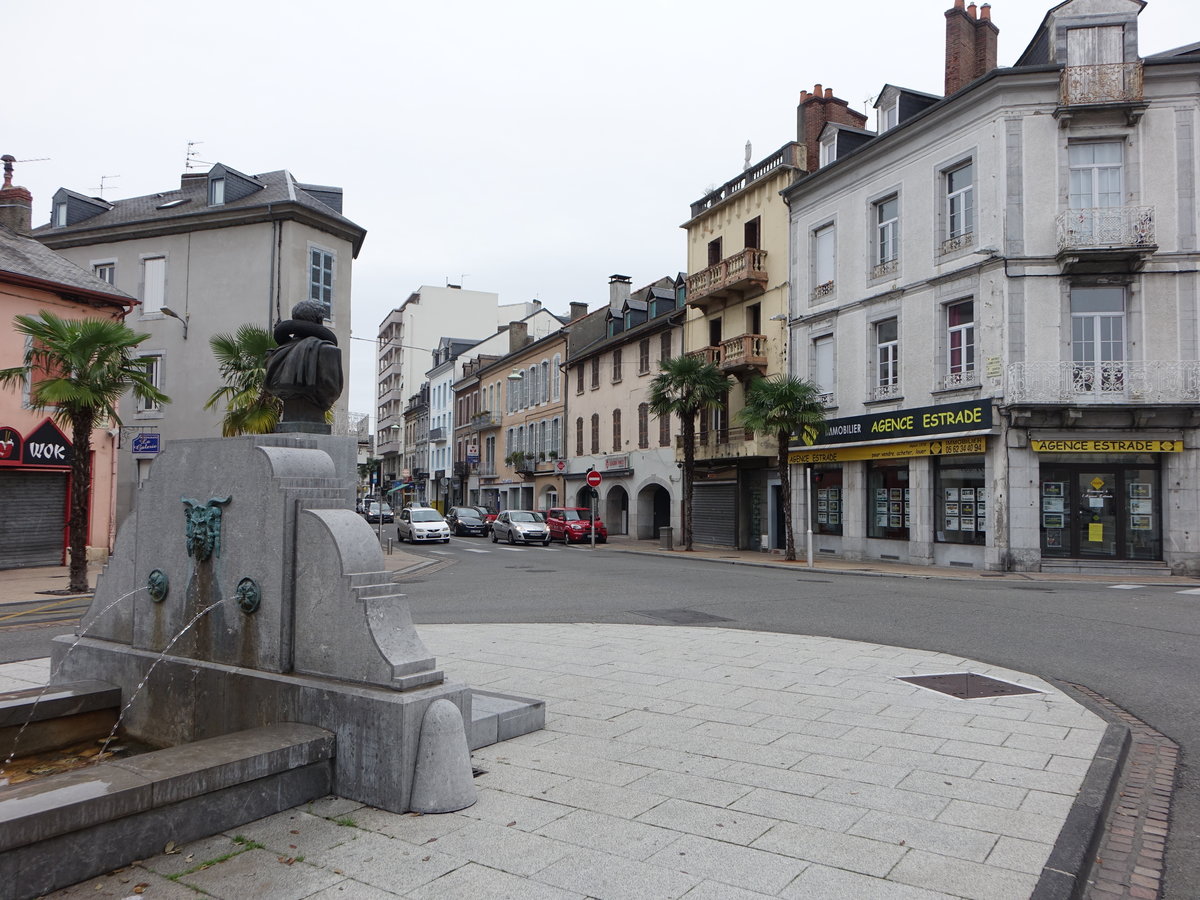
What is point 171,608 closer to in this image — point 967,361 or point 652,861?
point 652,861

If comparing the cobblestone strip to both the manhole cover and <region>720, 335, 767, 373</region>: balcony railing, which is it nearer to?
the manhole cover

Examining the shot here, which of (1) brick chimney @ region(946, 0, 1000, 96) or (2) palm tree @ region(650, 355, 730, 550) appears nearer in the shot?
(1) brick chimney @ region(946, 0, 1000, 96)

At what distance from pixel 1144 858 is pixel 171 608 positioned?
18.1 ft

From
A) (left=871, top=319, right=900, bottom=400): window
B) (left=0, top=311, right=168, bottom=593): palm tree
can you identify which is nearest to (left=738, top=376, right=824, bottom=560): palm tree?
(left=871, top=319, right=900, bottom=400): window

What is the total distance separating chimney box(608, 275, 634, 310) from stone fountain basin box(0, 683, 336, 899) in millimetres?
41577

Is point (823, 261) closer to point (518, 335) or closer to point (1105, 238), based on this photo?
point (1105, 238)

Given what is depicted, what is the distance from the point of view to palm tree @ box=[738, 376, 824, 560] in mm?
25125

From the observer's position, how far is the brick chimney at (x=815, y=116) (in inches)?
1168

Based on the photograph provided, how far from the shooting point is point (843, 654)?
338 inches

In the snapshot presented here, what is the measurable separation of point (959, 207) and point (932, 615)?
14989 millimetres

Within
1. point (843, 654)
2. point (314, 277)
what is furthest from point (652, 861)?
point (314, 277)

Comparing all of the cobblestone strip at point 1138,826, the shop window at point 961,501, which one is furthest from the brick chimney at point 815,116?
the cobblestone strip at point 1138,826

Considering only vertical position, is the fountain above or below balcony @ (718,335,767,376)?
below

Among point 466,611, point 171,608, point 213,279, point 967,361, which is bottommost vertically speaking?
point 466,611
